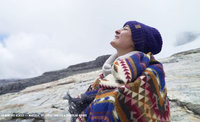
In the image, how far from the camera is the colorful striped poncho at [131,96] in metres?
0.95

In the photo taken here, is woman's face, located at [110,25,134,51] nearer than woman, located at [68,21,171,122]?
No

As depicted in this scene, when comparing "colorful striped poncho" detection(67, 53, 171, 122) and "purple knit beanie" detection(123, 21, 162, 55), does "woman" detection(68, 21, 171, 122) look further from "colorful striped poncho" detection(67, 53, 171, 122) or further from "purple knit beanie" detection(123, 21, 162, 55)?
"purple knit beanie" detection(123, 21, 162, 55)

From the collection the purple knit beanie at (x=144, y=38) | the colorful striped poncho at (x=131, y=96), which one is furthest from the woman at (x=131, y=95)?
the purple knit beanie at (x=144, y=38)

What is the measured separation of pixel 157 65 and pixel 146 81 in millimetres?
313

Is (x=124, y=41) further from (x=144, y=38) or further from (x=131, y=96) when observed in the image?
(x=131, y=96)

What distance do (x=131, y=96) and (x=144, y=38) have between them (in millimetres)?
761

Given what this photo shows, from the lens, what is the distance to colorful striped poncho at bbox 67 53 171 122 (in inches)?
37.2

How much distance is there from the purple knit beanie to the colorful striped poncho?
1.17 ft

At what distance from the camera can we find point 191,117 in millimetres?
1579

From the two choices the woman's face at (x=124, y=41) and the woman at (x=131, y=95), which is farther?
the woman's face at (x=124, y=41)

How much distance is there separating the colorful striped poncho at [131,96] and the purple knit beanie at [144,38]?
14.1 inches

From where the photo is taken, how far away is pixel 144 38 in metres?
1.42

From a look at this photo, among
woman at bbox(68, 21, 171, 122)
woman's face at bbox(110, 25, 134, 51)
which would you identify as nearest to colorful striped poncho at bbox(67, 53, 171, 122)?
woman at bbox(68, 21, 171, 122)

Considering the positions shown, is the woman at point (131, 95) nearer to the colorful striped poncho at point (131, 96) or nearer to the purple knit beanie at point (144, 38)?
the colorful striped poncho at point (131, 96)
